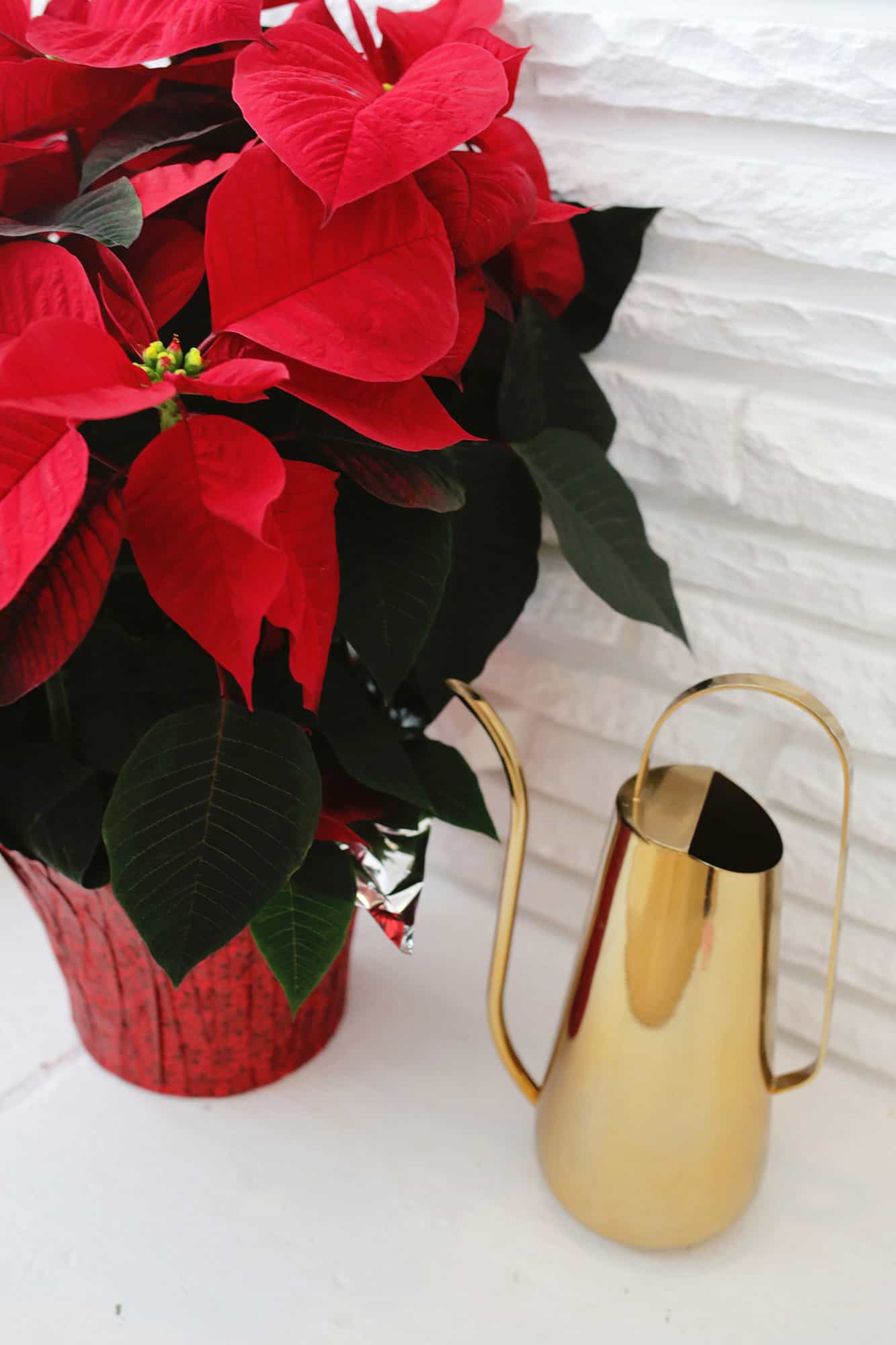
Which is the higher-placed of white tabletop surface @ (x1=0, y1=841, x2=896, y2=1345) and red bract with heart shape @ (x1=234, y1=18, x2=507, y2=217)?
red bract with heart shape @ (x1=234, y1=18, x2=507, y2=217)

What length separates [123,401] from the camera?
0.97 ft

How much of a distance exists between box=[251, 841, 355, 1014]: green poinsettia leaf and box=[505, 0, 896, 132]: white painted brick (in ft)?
1.23

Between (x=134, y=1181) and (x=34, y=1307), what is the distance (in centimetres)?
7

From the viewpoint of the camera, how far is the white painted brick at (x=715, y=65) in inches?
18.5

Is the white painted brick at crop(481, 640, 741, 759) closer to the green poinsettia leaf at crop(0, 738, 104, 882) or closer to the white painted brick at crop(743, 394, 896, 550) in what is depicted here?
the white painted brick at crop(743, 394, 896, 550)

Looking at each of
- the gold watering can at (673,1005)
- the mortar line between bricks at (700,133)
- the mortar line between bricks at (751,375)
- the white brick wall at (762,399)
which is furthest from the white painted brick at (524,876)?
the mortar line between bricks at (700,133)

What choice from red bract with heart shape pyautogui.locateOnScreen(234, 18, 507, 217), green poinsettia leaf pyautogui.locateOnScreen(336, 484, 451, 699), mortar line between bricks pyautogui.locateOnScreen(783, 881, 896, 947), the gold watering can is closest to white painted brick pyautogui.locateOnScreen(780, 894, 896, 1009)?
mortar line between bricks pyautogui.locateOnScreen(783, 881, 896, 947)

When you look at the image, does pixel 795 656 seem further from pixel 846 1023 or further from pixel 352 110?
pixel 352 110

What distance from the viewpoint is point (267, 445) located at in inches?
12.7

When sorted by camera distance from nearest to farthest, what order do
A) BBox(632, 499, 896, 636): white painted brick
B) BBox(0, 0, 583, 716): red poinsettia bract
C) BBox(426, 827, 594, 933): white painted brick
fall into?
BBox(0, 0, 583, 716): red poinsettia bract, BBox(632, 499, 896, 636): white painted brick, BBox(426, 827, 594, 933): white painted brick

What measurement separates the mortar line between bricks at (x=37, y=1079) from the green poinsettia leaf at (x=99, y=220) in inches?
16.2

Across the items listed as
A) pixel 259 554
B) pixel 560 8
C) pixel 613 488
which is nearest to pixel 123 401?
pixel 259 554

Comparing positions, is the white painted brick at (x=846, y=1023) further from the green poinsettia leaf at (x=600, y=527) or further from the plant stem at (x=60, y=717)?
the plant stem at (x=60, y=717)

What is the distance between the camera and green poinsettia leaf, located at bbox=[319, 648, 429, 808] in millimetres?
441
